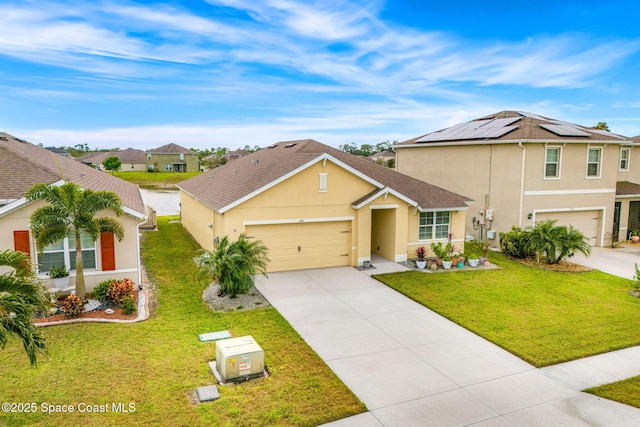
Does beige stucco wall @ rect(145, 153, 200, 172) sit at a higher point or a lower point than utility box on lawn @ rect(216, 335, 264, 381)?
higher

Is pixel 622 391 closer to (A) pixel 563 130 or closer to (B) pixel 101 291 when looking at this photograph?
(B) pixel 101 291

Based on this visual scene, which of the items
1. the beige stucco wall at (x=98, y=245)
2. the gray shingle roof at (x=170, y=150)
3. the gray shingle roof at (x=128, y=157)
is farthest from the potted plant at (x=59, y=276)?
the gray shingle roof at (x=128, y=157)

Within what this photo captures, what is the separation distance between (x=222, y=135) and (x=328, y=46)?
2196 cm

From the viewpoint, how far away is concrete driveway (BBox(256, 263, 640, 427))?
7254 millimetres

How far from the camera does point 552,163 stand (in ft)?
68.4

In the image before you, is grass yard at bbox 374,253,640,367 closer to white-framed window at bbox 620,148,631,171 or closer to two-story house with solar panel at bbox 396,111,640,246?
two-story house with solar panel at bbox 396,111,640,246

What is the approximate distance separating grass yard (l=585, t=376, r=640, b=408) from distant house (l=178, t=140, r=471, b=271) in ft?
31.5

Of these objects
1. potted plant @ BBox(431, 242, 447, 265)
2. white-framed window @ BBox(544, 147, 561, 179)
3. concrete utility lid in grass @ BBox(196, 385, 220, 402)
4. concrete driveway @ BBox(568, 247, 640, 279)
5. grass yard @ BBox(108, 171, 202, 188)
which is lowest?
concrete utility lid in grass @ BBox(196, 385, 220, 402)

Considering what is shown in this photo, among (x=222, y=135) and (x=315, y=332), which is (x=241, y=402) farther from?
(x=222, y=135)

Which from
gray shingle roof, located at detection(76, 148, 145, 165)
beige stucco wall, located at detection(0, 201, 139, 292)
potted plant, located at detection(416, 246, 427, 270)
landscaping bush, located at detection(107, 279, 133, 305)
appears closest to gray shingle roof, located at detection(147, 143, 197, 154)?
gray shingle roof, located at detection(76, 148, 145, 165)

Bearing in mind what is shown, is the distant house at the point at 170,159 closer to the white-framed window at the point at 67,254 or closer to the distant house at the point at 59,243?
the distant house at the point at 59,243

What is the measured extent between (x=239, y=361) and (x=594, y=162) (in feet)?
69.4

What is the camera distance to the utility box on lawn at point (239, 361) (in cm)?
809

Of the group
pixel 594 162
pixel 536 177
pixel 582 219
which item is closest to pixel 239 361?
pixel 536 177
